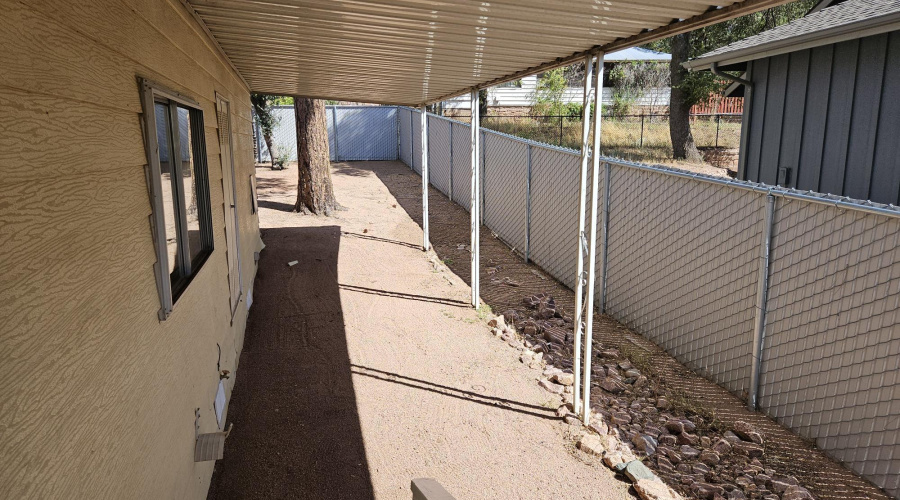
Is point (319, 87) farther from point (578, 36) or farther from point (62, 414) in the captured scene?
point (62, 414)

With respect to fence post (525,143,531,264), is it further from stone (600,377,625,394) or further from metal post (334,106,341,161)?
metal post (334,106,341,161)

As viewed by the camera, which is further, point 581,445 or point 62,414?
point 581,445

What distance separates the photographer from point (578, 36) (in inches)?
155

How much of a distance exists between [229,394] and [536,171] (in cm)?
601

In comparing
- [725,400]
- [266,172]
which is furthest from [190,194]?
[266,172]

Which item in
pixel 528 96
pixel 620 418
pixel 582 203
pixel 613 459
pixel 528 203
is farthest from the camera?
pixel 528 96

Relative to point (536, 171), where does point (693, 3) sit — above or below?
above

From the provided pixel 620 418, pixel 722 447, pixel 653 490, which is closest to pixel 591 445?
pixel 653 490

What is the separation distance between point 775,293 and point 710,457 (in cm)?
138

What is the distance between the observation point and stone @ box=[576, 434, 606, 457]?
4400 millimetres

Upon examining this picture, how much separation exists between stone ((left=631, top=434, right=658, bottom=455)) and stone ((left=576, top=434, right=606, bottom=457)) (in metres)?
0.32

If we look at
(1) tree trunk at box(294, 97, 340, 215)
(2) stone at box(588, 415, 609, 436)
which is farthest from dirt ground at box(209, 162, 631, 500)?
(1) tree trunk at box(294, 97, 340, 215)

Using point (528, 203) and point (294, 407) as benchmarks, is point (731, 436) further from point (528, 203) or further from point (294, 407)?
point (528, 203)

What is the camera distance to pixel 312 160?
12812 millimetres
